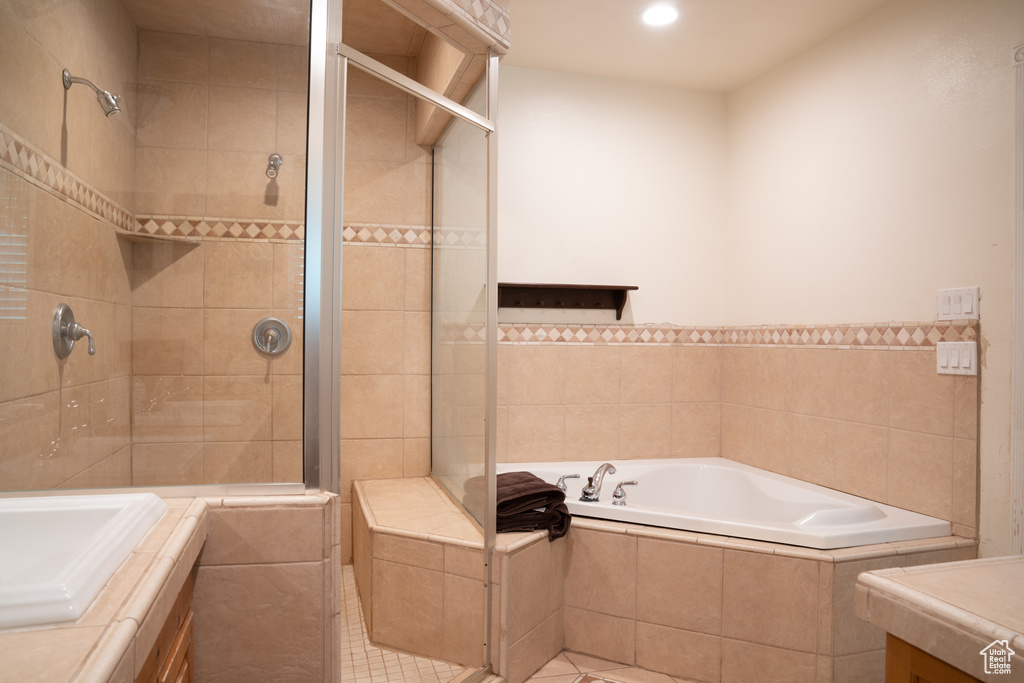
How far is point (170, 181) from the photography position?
1.40 metres

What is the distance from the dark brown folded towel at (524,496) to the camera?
2260 mm

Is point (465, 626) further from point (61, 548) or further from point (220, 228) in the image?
point (220, 228)

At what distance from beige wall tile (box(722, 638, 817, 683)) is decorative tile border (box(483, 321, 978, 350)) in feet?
3.88

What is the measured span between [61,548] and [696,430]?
114 inches

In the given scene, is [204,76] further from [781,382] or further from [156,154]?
[781,382]

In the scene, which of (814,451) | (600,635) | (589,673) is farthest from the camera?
(814,451)

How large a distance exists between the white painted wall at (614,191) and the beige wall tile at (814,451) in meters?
0.80

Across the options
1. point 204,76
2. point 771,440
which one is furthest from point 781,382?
point 204,76

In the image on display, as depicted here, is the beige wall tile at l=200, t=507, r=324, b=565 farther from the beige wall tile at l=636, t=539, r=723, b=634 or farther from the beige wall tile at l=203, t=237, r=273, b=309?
the beige wall tile at l=636, t=539, r=723, b=634

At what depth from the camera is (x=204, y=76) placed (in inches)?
55.9

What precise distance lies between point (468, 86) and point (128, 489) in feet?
5.12

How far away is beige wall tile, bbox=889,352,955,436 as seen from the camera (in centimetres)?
226

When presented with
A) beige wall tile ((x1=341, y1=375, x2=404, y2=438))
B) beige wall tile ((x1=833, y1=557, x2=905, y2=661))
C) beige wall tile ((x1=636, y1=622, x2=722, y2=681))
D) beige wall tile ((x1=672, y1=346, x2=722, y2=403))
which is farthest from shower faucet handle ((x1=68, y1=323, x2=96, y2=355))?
beige wall tile ((x1=672, y1=346, x2=722, y2=403))

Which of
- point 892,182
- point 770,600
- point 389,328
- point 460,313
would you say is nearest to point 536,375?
point 389,328
